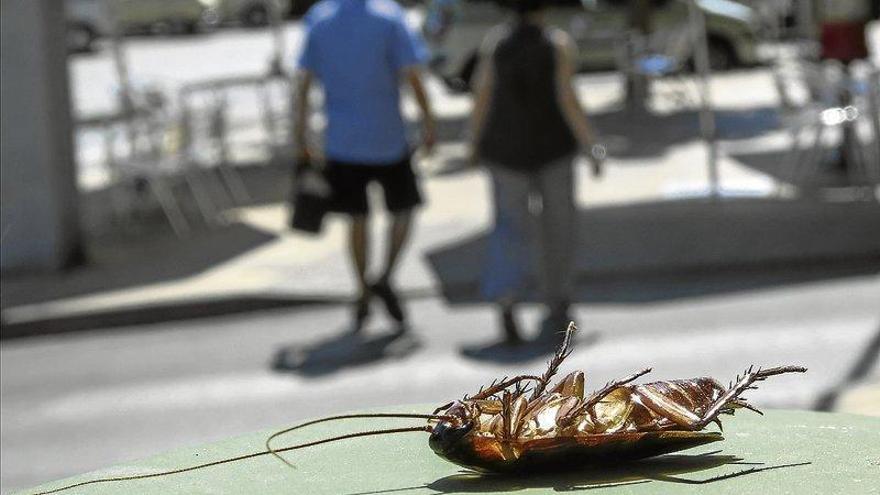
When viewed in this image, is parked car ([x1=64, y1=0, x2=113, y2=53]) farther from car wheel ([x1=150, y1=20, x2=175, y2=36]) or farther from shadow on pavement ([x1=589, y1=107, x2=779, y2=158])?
shadow on pavement ([x1=589, y1=107, x2=779, y2=158])

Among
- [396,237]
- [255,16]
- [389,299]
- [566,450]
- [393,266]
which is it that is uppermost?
[566,450]

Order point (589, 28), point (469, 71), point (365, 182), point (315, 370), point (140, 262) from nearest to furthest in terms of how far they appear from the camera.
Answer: point (315, 370) < point (365, 182) < point (140, 262) < point (469, 71) < point (589, 28)

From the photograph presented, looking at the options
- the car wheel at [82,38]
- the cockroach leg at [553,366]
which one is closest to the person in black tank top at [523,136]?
the cockroach leg at [553,366]

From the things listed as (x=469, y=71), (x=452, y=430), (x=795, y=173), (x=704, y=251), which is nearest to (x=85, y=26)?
(x=469, y=71)

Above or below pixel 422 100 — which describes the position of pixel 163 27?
below

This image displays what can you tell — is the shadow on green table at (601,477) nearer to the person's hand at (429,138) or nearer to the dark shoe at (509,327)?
the dark shoe at (509,327)

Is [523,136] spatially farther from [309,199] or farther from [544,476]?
[544,476]

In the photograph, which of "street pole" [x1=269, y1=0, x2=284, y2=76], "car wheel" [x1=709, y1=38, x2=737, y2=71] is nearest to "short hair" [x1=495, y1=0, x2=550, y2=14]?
"street pole" [x1=269, y1=0, x2=284, y2=76]

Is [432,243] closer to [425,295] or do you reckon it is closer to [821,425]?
[425,295]
